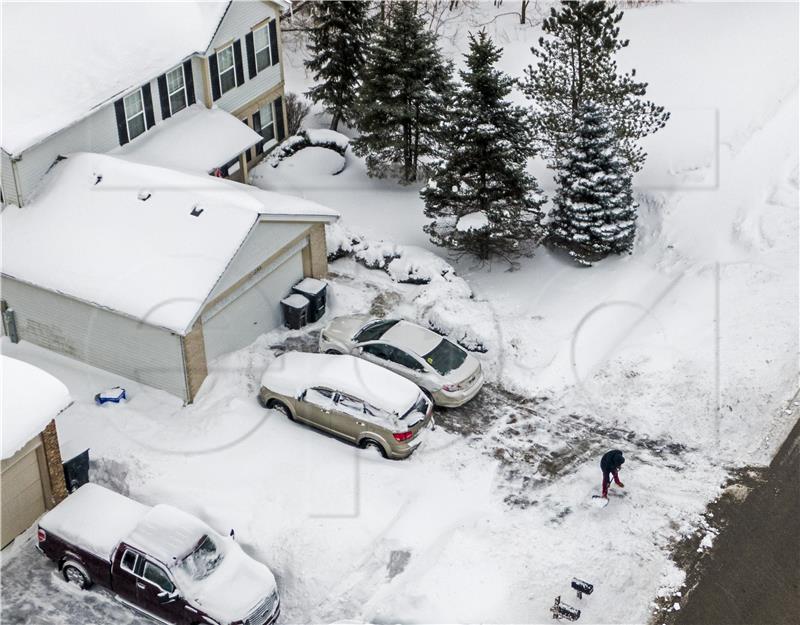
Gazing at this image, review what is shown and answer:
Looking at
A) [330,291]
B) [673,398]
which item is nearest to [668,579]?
[673,398]

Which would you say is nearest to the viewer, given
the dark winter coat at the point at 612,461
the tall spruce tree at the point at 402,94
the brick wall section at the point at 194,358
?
the dark winter coat at the point at 612,461

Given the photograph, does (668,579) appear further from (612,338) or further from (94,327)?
(94,327)

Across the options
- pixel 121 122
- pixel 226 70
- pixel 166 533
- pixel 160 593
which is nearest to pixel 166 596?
pixel 160 593

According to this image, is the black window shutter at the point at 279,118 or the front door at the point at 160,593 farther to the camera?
the black window shutter at the point at 279,118

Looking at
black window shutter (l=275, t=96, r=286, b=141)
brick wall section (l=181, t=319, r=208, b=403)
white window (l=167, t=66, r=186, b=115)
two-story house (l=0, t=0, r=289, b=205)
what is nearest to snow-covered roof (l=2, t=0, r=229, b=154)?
two-story house (l=0, t=0, r=289, b=205)

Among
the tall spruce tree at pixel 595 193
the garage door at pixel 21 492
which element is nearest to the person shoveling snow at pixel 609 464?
the tall spruce tree at pixel 595 193

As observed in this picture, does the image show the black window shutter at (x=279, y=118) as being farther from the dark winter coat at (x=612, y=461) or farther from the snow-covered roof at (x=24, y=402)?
the dark winter coat at (x=612, y=461)

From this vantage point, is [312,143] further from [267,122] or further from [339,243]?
[339,243]
